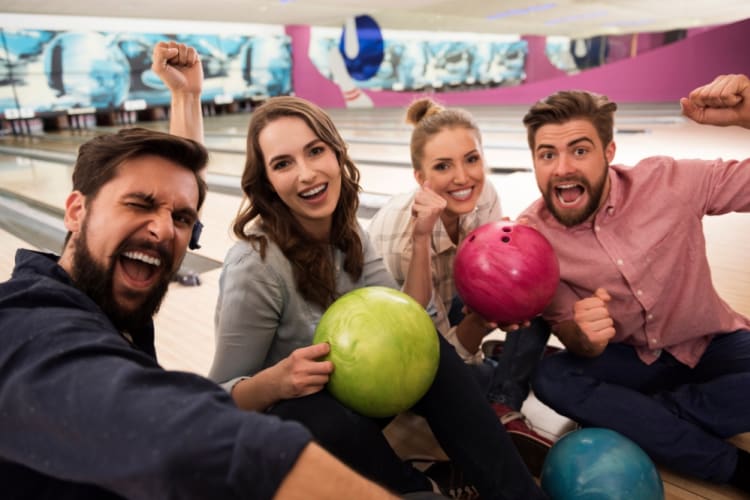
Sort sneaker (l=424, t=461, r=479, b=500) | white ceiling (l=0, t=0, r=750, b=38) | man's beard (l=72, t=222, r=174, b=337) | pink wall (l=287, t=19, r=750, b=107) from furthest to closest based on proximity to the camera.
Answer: white ceiling (l=0, t=0, r=750, b=38) → pink wall (l=287, t=19, r=750, b=107) → sneaker (l=424, t=461, r=479, b=500) → man's beard (l=72, t=222, r=174, b=337)

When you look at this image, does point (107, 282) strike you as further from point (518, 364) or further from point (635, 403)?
point (635, 403)

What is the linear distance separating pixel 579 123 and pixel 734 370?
720 mm

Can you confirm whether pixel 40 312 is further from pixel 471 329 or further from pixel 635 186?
pixel 635 186

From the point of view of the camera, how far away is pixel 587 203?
1.41 meters

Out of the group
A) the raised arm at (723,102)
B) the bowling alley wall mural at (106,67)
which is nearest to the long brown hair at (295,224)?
the raised arm at (723,102)

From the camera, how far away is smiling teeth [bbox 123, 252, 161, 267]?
89cm

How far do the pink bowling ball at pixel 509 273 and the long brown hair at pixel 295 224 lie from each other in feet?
0.96

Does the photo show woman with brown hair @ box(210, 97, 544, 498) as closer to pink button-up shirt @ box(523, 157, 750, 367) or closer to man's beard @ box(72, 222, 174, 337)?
man's beard @ box(72, 222, 174, 337)

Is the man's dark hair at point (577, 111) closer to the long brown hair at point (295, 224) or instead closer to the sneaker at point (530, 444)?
the long brown hair at point (295, 224)

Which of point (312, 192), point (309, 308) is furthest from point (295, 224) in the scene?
point (309, 308)

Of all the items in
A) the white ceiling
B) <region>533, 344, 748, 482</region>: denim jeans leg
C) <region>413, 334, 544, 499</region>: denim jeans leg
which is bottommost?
<region>533, 344, 748, 482</region>: denim jeans leg

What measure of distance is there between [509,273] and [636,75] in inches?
404

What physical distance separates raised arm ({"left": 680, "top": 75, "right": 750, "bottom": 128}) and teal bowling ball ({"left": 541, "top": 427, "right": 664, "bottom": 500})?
83 centimetres

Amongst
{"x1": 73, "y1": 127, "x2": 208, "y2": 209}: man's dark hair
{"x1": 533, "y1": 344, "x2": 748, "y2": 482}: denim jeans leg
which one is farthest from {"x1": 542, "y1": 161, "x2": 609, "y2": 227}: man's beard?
{"x1": 73, "y1": 127, "x2": 208, "y2": 209}: man's dark hair
